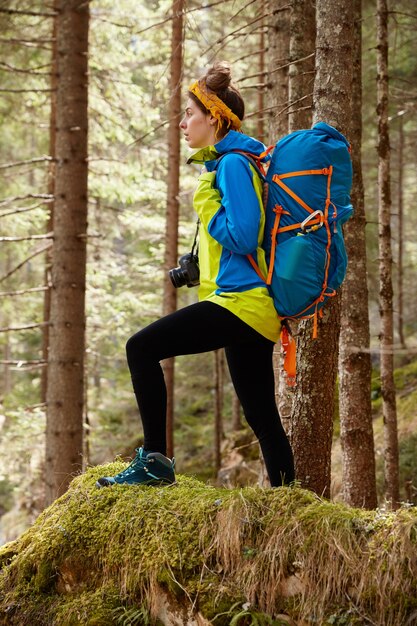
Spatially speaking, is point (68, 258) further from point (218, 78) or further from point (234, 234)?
point (234, 234)

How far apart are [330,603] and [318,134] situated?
2.34 m

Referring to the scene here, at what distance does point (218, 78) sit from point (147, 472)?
2.40 metres

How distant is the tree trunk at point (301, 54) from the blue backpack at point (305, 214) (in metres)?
2.51

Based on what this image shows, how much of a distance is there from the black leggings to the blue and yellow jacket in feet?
0.33

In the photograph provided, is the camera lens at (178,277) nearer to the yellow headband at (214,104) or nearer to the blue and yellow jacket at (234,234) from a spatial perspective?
the blue and yellow jacket at (234,234)

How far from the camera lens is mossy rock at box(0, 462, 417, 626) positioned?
2.94 metres

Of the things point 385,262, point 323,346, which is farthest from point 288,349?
point 385,262

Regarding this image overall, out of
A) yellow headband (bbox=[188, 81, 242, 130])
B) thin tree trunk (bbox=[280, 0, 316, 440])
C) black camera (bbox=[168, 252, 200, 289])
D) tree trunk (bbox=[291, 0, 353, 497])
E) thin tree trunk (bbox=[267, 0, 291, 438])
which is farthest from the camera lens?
thin tree trunk (bbox=[267, 0, 291, 438])

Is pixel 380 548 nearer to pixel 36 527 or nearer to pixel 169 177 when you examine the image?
pixel 36 527

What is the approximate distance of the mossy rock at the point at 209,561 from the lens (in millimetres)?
2943

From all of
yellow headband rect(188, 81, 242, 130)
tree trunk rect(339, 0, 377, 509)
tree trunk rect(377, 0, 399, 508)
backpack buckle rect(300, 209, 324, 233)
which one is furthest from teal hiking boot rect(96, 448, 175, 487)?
tree trunk rect(377, 0, 399, 508)

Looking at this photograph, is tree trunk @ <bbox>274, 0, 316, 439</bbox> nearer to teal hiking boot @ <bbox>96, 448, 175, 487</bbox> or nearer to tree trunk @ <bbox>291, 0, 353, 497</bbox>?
tree trunk @ <bbox>291, 0, 353, 497</bbox>

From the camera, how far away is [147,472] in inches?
163

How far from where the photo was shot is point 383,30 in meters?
8.43
